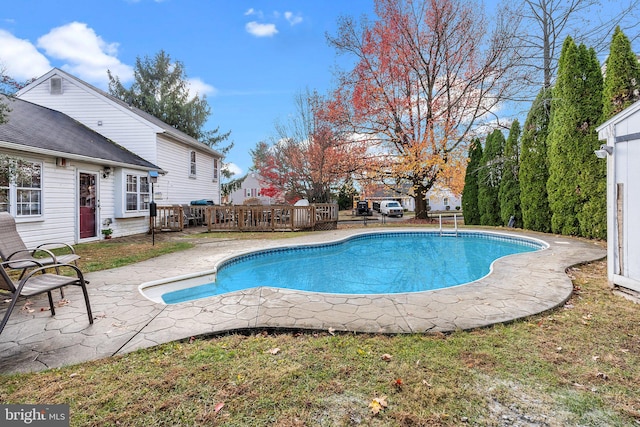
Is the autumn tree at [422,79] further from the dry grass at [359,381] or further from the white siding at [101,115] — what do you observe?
the dry grass at [359,381]

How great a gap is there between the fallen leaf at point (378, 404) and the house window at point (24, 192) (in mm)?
9243

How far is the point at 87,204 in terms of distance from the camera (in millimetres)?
9891

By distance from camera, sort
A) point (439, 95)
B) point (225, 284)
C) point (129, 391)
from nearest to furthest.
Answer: point (129, 391) < point (225, 284) < point (439, 95)

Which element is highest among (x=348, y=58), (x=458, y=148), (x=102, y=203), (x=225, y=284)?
(x=348, y=58)

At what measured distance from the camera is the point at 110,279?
16.1 ft

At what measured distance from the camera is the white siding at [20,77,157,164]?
12.7 metres

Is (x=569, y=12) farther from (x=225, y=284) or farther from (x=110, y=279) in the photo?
(x=110, y=279)

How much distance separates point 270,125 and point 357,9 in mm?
8643

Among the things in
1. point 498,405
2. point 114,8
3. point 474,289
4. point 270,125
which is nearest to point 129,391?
point 498,405

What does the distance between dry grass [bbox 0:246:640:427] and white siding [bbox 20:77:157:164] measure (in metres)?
12.3

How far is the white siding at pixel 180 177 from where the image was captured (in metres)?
13.3

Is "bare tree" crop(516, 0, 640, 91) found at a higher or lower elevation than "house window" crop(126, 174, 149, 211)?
higher

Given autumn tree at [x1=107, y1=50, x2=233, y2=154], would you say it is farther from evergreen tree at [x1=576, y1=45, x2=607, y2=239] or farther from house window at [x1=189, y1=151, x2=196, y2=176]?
evergreen tree at [x1=576, y1=45, x2=607, y2=239]

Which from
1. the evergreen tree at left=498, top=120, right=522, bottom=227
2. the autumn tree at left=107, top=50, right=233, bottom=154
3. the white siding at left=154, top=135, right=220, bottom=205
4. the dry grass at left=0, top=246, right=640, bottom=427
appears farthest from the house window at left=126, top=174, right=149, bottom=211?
the evergreen tree at left=498, top=120, right=522, bottom=227
